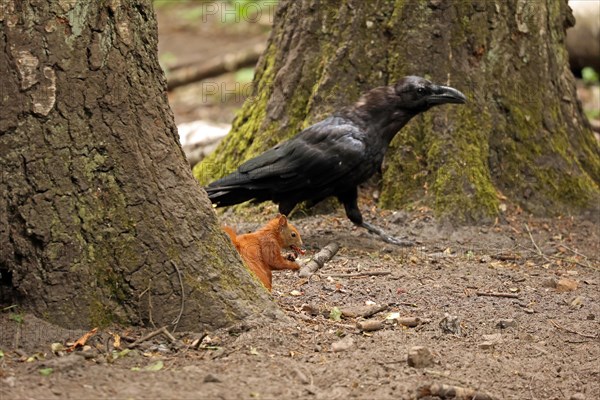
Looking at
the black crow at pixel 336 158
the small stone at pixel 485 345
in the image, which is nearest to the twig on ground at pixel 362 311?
the small stone at pixel 485 345

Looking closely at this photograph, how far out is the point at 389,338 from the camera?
4695 millimetres

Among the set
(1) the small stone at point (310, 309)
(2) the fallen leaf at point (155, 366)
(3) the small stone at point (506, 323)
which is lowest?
(3) the small stone at point (506, 323)

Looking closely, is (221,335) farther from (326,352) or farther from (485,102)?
(485,102)

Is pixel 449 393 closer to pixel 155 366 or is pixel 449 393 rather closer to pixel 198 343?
pixel 198 343

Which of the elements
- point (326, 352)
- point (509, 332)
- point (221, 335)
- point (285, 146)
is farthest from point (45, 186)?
point (285, 146)

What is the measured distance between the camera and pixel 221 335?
14.3ft

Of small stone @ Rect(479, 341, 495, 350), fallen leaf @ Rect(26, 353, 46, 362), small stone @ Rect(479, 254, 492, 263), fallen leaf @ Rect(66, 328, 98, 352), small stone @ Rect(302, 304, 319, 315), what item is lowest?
small stone @ Rect(479, 254, 492, 263)

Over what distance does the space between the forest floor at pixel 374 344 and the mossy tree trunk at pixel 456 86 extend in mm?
806

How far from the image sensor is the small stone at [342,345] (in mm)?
4473

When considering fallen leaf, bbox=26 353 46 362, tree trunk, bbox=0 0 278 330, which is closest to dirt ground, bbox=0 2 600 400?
fallen leaf, bbox=26 353 46 362

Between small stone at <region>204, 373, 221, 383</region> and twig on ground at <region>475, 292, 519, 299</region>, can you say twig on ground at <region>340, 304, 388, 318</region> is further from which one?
small stone at <region>204, 373, 221, 383</region>

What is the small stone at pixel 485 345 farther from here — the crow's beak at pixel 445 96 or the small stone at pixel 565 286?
the crow's beak at pixel 445 96

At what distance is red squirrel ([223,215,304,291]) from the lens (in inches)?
205

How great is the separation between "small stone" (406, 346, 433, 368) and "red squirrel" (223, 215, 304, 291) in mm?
1124
